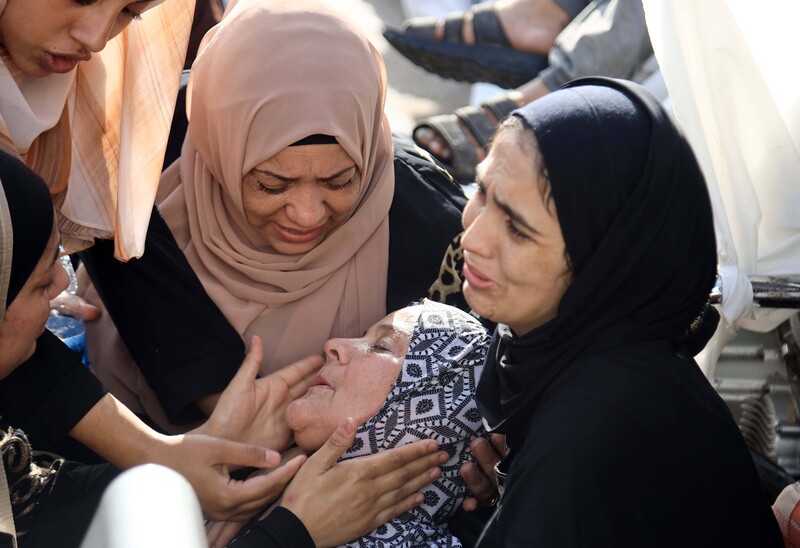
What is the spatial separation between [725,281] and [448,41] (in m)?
3.38

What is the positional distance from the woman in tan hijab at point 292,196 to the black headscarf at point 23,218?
2.18 feet

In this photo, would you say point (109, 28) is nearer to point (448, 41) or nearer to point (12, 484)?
point (12, 484)

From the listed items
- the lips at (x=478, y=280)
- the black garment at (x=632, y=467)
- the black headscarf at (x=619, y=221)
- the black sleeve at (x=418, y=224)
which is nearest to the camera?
the black garment at (x=632, y=467)

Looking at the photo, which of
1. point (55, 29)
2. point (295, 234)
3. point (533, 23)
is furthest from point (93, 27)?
point (533, 23)

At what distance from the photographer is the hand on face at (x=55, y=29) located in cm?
226

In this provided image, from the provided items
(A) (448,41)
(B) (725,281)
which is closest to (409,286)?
(B) (725,281)

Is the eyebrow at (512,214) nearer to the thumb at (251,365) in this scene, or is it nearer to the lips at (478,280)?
the lips at (478,280)

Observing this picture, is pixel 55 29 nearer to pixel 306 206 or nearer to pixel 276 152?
pixel 276 152

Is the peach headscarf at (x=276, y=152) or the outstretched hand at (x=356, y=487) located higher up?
the peach headscarf at (x=276, y=152)

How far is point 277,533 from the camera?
2.22m

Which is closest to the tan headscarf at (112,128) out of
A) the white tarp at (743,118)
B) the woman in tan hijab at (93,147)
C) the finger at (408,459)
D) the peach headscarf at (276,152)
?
the woman in tan hijab at (93,147)

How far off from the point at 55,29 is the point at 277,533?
4.20 feet

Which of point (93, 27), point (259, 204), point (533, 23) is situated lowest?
point (533, 23)

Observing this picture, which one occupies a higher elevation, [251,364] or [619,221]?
[619,221]
